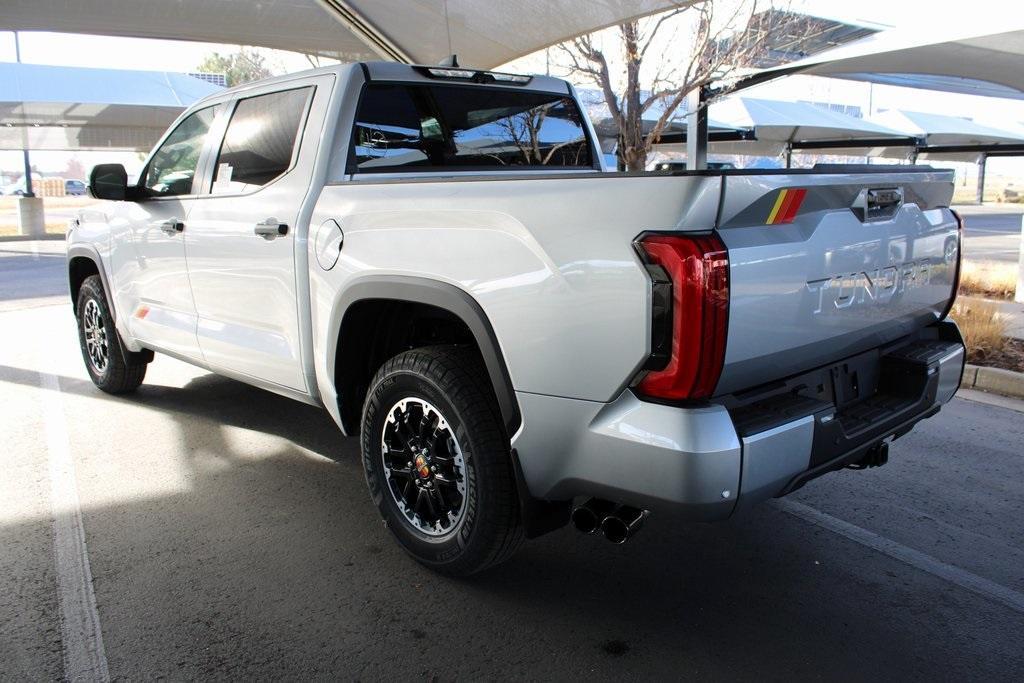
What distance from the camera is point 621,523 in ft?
8.63

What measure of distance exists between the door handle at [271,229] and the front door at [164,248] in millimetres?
875

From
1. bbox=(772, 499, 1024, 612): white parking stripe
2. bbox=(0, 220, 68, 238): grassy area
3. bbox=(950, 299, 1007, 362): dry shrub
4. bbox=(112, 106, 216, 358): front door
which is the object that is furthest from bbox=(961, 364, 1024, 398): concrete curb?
bbox=(0, 220, 68, 238): grassy area

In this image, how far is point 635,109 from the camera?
1316cm

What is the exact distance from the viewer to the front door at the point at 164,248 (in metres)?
4.59

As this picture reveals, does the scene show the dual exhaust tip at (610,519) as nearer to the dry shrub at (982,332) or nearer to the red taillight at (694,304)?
the red taillight at (694,304)

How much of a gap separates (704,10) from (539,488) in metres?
10.8

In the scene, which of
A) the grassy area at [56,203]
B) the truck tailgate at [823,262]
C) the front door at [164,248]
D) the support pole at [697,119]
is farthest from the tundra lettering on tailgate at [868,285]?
the grassy area at [56,203]

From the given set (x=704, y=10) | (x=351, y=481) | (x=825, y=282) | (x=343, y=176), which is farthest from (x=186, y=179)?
(x=704, y=10)

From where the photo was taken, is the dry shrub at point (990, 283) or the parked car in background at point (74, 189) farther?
the parked car in background at point (74, 189)

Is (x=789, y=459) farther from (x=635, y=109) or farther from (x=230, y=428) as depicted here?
(x=635, y=109)

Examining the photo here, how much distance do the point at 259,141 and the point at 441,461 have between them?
80.4 inches

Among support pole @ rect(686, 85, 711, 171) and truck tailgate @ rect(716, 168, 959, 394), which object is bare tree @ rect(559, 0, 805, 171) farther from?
truck tailgate @ rect(716, 168, 959, 394)

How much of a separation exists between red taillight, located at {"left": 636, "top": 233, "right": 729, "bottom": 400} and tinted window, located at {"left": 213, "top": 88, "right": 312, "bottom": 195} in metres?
2.26

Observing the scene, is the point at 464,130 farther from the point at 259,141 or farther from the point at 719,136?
the point at 719,136
